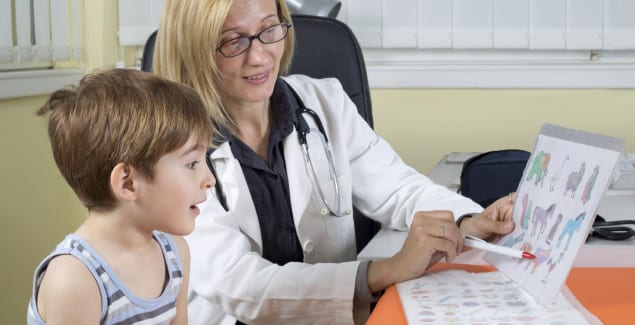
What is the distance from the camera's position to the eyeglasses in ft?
5.09

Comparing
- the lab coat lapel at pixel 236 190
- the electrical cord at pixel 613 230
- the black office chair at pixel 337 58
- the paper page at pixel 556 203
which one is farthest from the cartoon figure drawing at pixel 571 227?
the black office chair at pixel 337 58

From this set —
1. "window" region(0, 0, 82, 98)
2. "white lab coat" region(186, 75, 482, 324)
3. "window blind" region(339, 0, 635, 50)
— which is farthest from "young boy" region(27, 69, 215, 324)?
"window blind" region(339, 0, 635, 50)

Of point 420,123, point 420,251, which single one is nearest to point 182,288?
point 420,251

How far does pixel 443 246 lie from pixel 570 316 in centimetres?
27

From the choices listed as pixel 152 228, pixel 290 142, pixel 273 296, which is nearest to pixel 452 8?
pixel 290 142

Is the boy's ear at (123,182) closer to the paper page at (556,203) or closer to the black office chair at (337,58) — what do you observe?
the paper page at (556,203)

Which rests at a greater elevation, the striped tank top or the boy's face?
the boy's face

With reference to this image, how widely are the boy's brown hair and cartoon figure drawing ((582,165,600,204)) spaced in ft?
1.52

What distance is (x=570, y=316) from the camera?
965mm

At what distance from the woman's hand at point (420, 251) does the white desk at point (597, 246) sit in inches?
2.1

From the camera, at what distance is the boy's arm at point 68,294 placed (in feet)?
3.51

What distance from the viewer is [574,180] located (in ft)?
3.38

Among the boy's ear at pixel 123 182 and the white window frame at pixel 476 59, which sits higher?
the white window frame at pixel 476 59

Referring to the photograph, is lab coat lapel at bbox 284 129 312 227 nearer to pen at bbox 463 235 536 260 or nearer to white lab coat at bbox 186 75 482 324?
white lab coat at bbox 186 75 482 324
